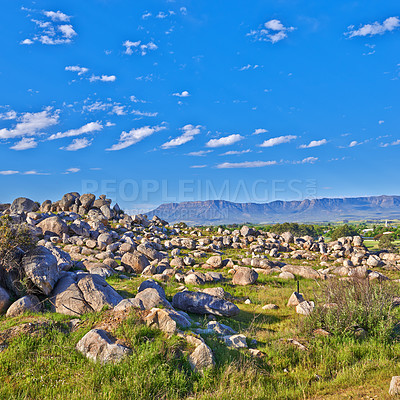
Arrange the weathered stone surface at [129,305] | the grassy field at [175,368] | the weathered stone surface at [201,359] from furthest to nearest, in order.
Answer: the weathered stone surface at [129,305] < the weathered stone surface at [201,359] < the grassy field at [175,368]

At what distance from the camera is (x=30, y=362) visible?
8305mm

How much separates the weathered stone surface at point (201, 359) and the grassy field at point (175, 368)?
17cm

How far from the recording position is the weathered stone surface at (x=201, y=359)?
8.15m

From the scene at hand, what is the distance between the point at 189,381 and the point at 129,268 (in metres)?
19.2

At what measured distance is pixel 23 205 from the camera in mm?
64500

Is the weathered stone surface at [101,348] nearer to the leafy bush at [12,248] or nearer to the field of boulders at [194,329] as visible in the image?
the field of boulders at [194,329]

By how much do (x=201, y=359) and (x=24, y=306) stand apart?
7787 mm

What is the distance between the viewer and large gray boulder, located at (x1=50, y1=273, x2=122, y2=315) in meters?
12.4

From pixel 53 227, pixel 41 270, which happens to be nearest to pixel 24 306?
pixel 41 270

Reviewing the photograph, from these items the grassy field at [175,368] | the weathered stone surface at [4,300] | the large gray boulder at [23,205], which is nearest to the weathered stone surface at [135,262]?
the weathered stone surface at [4,300]

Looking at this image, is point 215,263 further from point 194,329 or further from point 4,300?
point 4,300

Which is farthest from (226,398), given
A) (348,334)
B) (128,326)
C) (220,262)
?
(220,262)

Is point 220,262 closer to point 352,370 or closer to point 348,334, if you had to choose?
point 348,334

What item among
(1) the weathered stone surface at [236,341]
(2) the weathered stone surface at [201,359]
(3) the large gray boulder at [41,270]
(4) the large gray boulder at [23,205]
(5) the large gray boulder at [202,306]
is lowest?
(5) the large gray boulder at [202,306]
